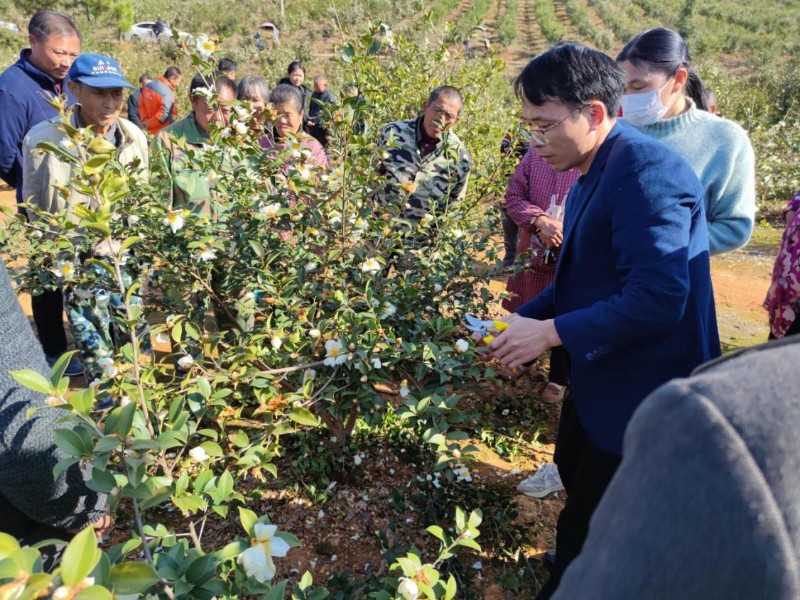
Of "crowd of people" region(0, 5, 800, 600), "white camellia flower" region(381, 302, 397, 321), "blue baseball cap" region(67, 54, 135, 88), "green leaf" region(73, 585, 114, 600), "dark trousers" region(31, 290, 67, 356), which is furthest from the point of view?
"dark trousers" region(31, 290, 67, 356)

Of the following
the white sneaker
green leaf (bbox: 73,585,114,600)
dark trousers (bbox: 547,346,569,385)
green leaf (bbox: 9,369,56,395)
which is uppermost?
green leaf (bbox: 73,585,114,600)

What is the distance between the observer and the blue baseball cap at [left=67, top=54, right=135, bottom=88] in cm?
238

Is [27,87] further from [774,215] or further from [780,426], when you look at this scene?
[774,215]

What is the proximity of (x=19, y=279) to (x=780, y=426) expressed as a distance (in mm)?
2488

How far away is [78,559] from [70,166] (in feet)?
7.17

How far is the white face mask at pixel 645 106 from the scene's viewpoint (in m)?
1.91

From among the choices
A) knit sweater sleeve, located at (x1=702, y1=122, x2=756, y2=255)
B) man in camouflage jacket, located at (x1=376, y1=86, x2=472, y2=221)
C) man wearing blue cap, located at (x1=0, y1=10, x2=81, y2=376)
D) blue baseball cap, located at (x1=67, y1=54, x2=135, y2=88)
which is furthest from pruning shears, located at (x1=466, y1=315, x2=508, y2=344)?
man wearing blue cap, located at (x1=0, y1=10, x2=81, y2=376)

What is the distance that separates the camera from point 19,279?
2.17m

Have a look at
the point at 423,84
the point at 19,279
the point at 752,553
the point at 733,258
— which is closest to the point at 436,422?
the point at 752,553

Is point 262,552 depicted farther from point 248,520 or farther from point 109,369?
point 109,369

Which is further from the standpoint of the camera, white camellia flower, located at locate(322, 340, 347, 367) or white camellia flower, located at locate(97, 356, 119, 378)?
white camellia flower, located at locate(322, 340, 347, 367)

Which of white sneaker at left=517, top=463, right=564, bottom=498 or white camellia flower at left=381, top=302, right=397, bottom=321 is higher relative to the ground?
white camellia flower at left=381, top=302, right=397, bottom=321

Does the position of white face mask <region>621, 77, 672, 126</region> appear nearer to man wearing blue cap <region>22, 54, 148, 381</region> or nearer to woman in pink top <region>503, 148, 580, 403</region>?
woman in pink top <region>503, 148, 580, 403</region>

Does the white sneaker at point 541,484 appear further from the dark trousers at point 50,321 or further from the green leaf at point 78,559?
the dark trousers at point 50,321
